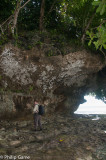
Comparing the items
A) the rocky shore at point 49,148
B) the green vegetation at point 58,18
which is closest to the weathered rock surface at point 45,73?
the green vegetation at point 58,18

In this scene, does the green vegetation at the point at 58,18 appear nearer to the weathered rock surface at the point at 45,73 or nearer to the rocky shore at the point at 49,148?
the weathered rock surface at the point at 45,73

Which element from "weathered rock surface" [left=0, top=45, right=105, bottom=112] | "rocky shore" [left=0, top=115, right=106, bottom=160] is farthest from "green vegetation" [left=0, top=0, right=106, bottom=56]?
"rocky shore" [left=0, top=115, right=106, bottom=160]

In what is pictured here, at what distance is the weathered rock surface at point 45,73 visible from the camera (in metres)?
10.2

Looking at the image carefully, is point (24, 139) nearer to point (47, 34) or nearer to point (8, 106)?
point (8, 106)

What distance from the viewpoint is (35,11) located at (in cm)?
1191

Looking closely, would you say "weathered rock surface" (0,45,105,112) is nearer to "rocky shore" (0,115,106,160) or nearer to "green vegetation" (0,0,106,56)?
"green vegetation" (0,0,106,56)

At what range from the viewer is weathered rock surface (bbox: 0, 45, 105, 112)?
10.2 m

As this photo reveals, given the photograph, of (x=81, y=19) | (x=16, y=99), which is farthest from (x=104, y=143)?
(x=81, y=19)

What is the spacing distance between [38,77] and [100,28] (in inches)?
260

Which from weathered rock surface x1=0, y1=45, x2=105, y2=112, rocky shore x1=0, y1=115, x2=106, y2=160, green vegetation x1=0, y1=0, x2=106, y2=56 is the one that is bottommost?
rocky shore x1=0, y1=115, x2=106, y2=160

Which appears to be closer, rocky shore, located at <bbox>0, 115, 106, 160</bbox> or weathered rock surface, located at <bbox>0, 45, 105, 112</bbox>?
rocky shore, located at <bbox>0, 115, 106, 160</bbox>

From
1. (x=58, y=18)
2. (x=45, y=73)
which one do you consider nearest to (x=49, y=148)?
(x=45, y=73)

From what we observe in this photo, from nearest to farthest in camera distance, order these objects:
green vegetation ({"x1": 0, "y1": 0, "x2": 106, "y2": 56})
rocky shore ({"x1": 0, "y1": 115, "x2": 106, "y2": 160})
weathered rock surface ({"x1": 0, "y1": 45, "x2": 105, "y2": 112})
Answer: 1. rocky shore ({"x1": 0, "y1": 115, "x2": 106, "y2": 160})
2. weathered rock surface ({"x1": 0, "y1": 45, "x2": 105, "y2": 112})
3. green vegetation ({"x1": 0, "y1": 0, "x2": 106, "y2": 56})

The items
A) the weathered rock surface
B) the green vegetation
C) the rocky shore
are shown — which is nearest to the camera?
the rocky shore
